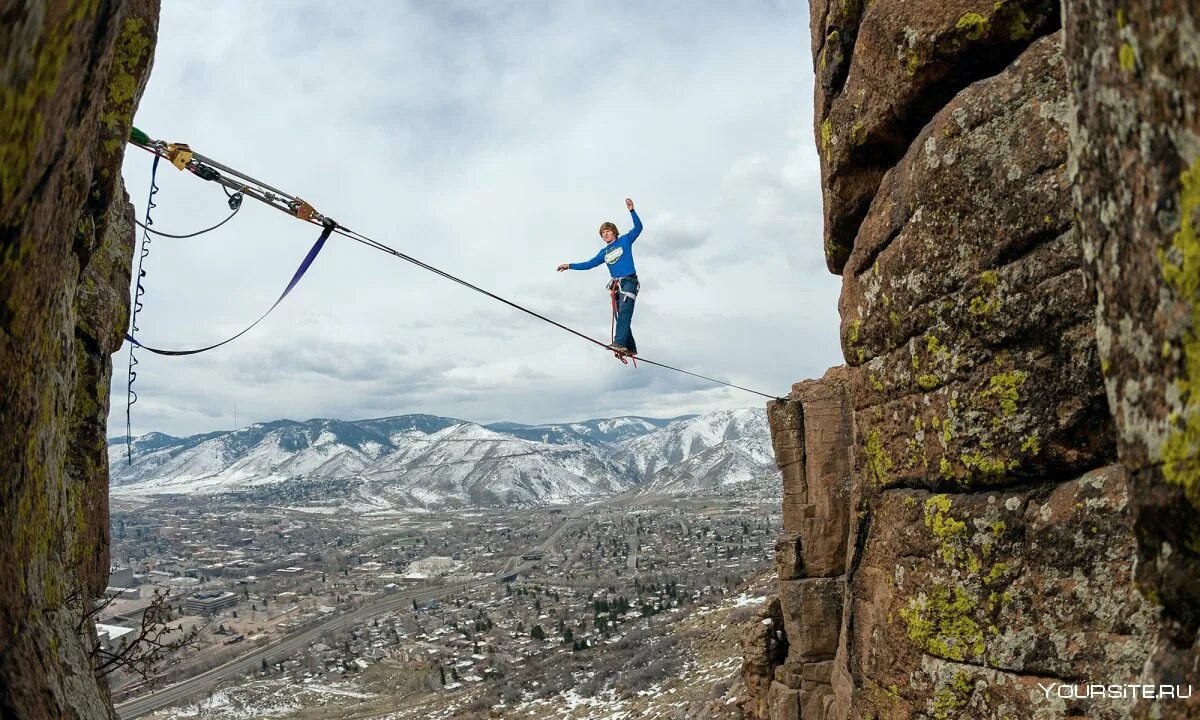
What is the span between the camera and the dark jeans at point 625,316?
16797 millimetres

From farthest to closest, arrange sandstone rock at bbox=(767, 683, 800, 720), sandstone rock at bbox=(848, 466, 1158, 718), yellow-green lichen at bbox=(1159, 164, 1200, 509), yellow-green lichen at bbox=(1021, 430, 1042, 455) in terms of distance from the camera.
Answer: sandstone rock at bbox=(767, 683, 800, 720) < yellow-green lichen at bbox=(1021, 430, 1042, 455) < sandstone rock at bbox=(848, 466, 1158, 718) < yellow-green lichen at bbox=(1159, 164, 1200, 509)

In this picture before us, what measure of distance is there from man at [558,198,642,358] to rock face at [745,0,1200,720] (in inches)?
303

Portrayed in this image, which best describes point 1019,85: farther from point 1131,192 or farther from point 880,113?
point 1131,192

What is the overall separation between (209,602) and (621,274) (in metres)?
165

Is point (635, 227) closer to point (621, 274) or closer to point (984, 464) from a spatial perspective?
point (621, 274)

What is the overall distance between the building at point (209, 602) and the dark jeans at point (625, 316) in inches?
6148

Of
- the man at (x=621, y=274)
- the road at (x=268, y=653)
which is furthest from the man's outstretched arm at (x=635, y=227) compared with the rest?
the road at (x=268, y=653)

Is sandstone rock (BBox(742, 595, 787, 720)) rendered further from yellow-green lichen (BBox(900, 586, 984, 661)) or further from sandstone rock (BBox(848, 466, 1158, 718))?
yellow-green lichen (BBox(900, 586, 984, 661))

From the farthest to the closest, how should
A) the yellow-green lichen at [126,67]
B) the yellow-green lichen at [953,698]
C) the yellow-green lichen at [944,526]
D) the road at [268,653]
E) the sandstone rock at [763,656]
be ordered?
the road at [268,653] → the sandstone rock at [763,656] → the yellow-green lichen at [126,67] → the yellow-green lichen at [944,526] → the yellow-green lichen at [953,698]

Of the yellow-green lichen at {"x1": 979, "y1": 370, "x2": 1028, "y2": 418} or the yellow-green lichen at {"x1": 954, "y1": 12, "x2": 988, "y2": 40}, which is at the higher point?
→ the yellow-green lichen at {"x1": 954, "y1": 12, "x2": 988, "y2": 40}

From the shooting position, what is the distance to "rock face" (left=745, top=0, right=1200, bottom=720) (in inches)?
124

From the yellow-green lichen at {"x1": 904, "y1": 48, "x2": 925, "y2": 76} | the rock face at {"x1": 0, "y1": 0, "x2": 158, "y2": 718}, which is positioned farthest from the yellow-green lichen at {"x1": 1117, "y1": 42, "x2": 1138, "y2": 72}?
the rock face at {"x1": 0, "y1": 0, "x2": 158, "y2": 718}

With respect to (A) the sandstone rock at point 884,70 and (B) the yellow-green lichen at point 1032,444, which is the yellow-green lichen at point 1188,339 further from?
(A) the sandstone rock at point 884,70

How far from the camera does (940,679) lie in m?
6.52
